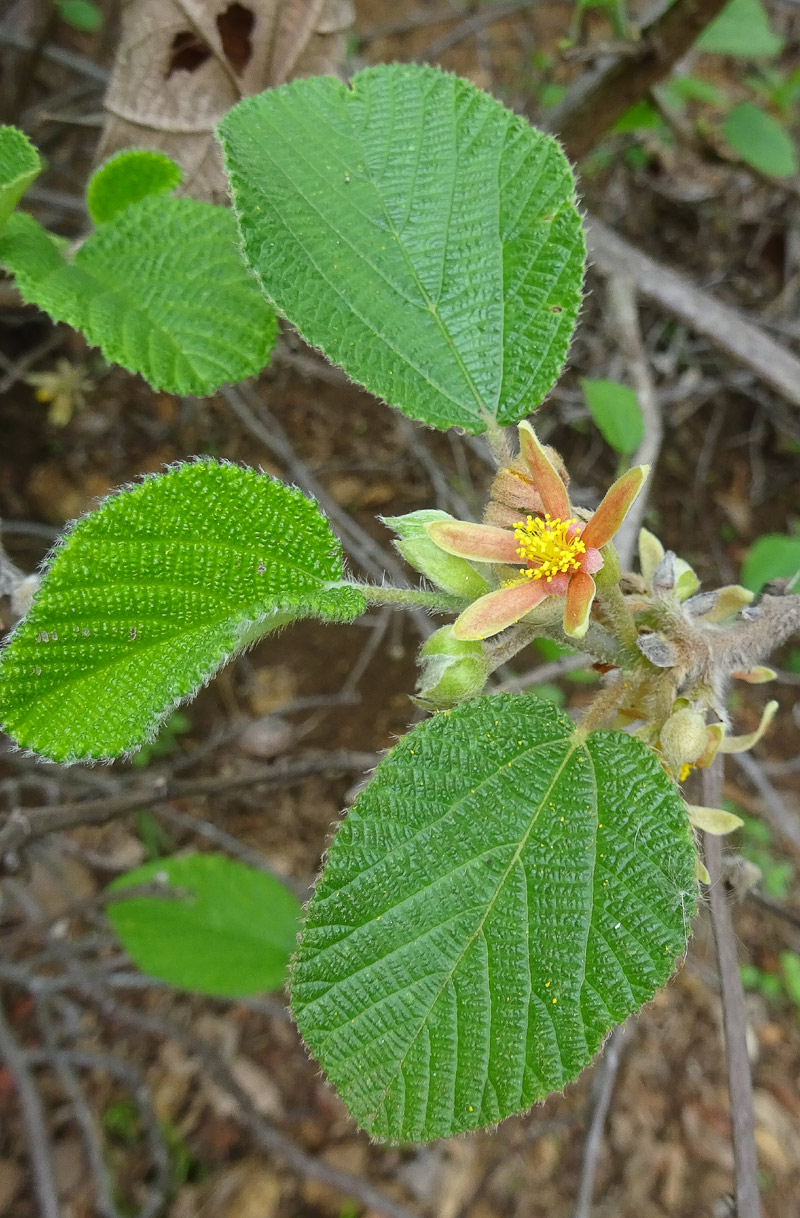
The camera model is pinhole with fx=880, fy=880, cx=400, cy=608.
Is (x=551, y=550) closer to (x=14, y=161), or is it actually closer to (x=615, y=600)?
(x=615, y=600)

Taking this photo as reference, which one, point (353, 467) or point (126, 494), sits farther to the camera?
point (353, 467)

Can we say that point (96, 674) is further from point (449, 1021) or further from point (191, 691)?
point (449, 1021)

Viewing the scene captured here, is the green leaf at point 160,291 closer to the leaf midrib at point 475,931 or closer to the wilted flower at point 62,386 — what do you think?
the leaf midrib at point 475,931

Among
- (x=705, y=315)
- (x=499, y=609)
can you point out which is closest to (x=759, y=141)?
(x=705, y=315)

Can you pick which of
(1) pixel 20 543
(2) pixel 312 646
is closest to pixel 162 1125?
(2) pixel 312 646

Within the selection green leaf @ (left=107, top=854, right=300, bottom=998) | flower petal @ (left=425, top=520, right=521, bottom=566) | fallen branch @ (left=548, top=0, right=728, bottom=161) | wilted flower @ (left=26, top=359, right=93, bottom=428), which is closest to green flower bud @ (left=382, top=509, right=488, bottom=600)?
flower petal @ (left=425, top=520, right=521, bottom=566)

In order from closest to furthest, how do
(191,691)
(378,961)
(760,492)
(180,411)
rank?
(191,691) → (378,961) → (180,411) → (760,492)
